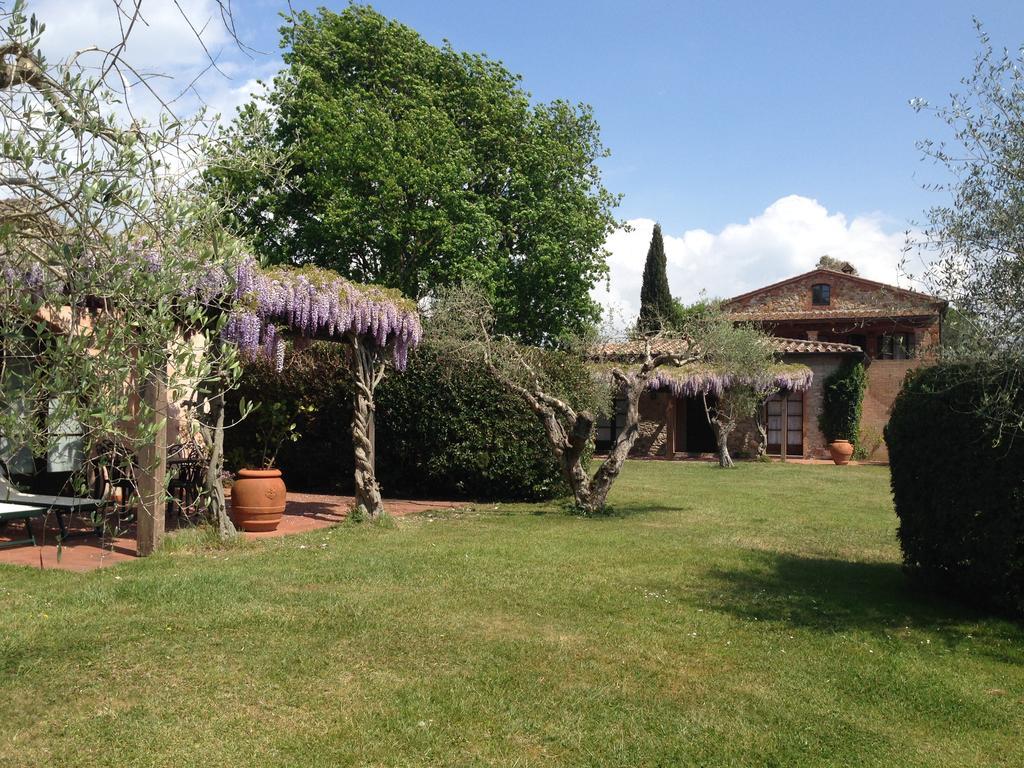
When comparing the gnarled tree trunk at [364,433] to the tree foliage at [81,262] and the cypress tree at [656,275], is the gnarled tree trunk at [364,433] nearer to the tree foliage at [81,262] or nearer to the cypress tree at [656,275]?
the tree foliage at [81,262]

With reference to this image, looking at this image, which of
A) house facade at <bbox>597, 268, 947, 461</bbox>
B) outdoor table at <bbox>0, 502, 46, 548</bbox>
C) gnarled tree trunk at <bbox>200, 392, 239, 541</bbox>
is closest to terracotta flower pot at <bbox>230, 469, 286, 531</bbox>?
gnarled tree trunk at <bbox>200, 392, 239, 541</bbox>

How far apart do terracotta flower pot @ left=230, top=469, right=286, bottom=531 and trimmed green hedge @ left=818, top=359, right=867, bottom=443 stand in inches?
819

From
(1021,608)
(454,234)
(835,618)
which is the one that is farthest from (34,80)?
(454,234)

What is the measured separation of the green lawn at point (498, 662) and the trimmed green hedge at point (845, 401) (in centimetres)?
1859

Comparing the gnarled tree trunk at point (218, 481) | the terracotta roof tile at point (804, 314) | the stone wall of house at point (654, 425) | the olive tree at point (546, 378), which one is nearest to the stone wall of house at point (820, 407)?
the stone wall of house at point (654, 425)

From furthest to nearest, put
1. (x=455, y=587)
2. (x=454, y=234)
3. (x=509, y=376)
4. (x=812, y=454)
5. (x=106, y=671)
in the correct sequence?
(x=812, y=454), (x=454, y=234), (x=509, y=376), (x=455, y=587), (x=106, y=671)

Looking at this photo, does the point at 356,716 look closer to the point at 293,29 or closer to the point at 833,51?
the point at 833,51

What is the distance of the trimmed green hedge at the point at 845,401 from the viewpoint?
85.0ft

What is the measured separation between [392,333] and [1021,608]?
776cm

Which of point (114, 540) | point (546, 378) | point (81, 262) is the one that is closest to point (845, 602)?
point (81, 262)

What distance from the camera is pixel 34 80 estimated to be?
324 centimetres

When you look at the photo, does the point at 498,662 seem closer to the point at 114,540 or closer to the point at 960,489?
the point at 960,489

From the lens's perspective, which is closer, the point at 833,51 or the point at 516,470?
the point at 833,51

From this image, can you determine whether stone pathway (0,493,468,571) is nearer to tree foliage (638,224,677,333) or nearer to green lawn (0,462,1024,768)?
green lawn (0,462,1024,768)
